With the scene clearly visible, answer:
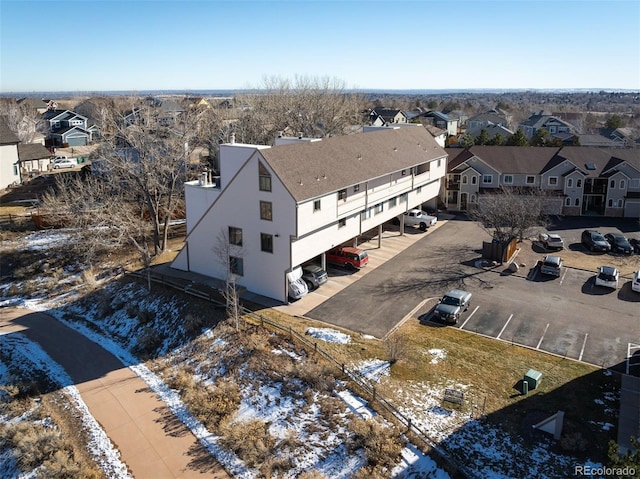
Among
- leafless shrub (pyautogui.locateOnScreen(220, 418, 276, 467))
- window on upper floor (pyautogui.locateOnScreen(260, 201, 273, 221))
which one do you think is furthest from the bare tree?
leafless shrub (pyautogui.locateOnScreen(220, 418, 276, 467))

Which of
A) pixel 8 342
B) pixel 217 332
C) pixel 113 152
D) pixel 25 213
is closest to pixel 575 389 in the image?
pixel 217 332

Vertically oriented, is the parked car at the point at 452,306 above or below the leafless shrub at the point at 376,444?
above

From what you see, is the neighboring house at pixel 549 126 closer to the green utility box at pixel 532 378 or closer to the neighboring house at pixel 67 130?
the neighboring house at pixel 67 130

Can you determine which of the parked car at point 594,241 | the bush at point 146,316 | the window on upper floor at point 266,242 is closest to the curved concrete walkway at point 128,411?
the bush at point 146,316

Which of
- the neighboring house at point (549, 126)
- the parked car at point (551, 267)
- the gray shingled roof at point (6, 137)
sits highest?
the neighboring house at point (549, 126)

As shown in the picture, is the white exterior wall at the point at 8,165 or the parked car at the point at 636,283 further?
the white exterior wall at the point at 8,165

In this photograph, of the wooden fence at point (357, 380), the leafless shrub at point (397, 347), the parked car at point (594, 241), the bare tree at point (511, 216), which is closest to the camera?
the wooden fence at point (357, 380)

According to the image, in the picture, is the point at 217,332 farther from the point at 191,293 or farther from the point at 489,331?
the point at 489,331
